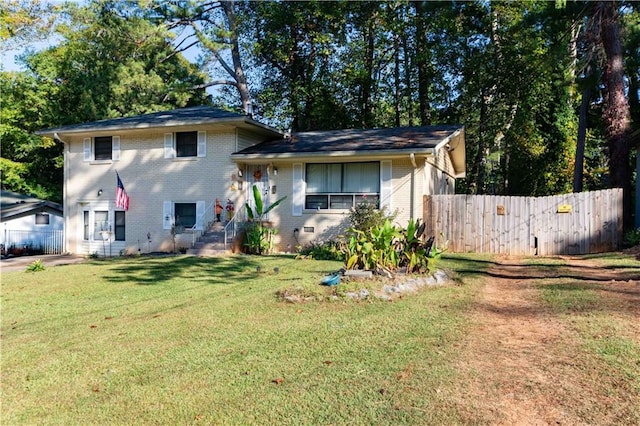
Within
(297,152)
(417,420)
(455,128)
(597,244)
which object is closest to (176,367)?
(417,420)

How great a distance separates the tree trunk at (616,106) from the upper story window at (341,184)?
25.4 feet

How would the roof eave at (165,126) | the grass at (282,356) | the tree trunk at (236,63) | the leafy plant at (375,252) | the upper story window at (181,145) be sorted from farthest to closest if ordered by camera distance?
the tree trunk at (236,63) < the upper story window at (181,145) < the roof eave at (165,126) < the leafy plant at (375,252) < the grass at (282,356)

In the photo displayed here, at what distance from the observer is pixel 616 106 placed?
15.1m

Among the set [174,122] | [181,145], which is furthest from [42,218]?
[174,122]

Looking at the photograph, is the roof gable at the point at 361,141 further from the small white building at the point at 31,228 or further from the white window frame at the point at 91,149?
the small white building at the point at 31,228

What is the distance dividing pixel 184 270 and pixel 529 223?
10.0 meters

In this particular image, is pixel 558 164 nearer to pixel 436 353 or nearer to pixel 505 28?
pixel 505 28

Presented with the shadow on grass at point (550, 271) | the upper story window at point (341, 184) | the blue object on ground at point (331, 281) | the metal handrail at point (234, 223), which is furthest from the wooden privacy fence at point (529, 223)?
the blue object on ground at point (331, 281)

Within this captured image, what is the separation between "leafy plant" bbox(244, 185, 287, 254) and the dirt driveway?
900cm

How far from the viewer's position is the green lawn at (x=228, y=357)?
363 cm

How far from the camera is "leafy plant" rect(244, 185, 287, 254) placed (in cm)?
1535

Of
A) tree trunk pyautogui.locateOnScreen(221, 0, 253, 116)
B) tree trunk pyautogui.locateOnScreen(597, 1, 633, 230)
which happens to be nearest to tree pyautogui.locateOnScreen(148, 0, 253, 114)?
tree trunk pyautogui.locateOnScreen(221, 0, 253, 116)

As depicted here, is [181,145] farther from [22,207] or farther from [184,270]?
[22,207]

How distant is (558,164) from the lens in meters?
26.5
